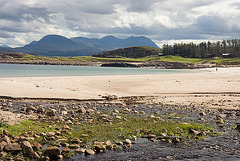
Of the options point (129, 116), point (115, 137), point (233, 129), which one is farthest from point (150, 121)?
point (233, 129)

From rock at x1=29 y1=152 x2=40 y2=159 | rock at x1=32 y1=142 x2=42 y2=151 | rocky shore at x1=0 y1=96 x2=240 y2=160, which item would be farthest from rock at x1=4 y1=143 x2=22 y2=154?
rock at x1=29 y1=152 x2=40 y2=159

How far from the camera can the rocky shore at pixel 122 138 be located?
456 inches

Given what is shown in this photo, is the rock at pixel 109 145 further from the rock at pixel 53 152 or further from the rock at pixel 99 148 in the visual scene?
the rock at pixel 53 152

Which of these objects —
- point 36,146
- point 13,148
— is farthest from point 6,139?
point 36,146

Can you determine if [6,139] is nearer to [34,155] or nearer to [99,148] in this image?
[34,155]

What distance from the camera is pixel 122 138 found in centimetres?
1395

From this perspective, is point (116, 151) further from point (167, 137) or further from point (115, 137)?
point (167, 137)

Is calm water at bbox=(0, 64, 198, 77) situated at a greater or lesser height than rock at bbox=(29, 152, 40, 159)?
greater

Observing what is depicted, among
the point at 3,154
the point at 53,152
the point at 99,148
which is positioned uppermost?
the point at 3,154

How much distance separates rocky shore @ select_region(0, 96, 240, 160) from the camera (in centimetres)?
1159

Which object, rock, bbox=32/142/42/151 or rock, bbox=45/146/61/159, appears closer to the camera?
rock, bbox=45/146/61/159

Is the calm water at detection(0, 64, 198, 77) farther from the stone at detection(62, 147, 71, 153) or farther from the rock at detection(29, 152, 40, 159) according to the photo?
the rock at detection(29, 152, 40, 159)

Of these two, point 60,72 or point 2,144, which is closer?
point 2,144

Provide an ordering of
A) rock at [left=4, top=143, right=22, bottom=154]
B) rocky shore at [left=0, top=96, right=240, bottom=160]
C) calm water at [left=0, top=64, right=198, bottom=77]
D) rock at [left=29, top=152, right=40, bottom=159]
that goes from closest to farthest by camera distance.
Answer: rock at [left=29, top=152, right=40, bottom=159] → rock at [left=4, top=143, right=22, bottom=154] → rocky shore at [left=0, top=96, right=240, bottom=160] → calm water at [left=0, top=64, right=198, bottom=77]
